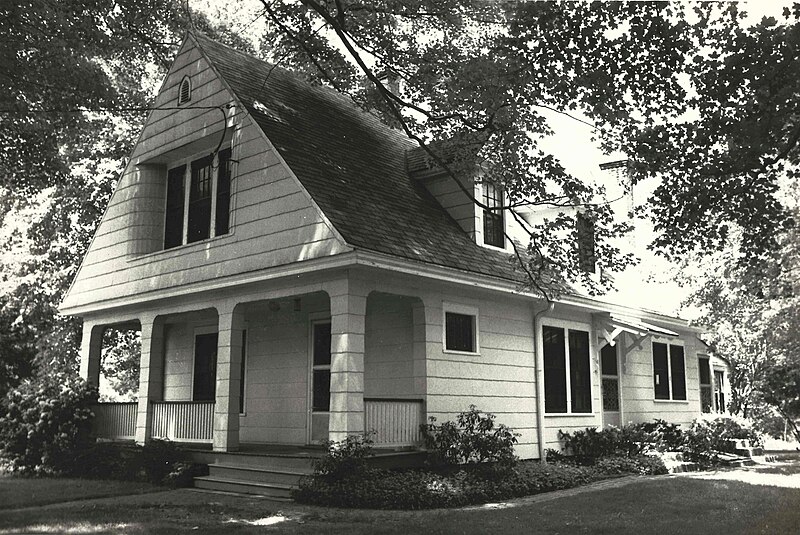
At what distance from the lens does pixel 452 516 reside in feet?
31.6

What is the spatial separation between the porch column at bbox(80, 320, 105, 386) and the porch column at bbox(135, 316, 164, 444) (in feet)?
7.73

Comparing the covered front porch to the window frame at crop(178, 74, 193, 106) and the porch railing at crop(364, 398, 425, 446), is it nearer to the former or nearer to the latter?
the porch railing at crop(364, 398, 425, 446)

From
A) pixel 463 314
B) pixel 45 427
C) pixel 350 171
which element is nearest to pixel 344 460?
pixel 463 314

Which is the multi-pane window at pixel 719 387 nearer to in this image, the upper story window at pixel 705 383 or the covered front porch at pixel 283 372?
the upper story window at pixel 705 383

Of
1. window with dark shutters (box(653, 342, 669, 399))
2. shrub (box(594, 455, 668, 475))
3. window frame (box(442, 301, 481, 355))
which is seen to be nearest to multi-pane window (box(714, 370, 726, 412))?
window with dark shutters (box(653, 342, 669, 399))

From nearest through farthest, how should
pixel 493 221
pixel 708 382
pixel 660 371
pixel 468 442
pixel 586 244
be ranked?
pixel 586 244 → pixel 468 442 → pixel 493 221 → pixel 660 371 → pixel 708 382

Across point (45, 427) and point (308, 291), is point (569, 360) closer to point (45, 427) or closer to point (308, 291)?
point (308, 291)

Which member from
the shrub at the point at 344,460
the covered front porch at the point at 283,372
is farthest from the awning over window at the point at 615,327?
the shrub at the point at 344,460

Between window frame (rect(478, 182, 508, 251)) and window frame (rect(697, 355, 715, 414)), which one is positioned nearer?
window frame (rect(478, 182, 508, 251))

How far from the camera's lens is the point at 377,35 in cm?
1407

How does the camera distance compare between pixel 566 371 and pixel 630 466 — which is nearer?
pixel 630 466

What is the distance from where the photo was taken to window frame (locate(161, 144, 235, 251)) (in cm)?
1408

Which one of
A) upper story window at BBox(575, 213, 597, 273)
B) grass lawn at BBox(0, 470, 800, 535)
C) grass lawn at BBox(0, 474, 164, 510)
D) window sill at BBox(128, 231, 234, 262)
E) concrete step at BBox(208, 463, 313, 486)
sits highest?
window sill at BBox(128, 231, 234, 262)

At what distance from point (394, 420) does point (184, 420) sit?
469cm
